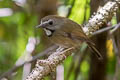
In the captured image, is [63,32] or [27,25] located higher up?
[27,25]

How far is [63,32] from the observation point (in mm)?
3613

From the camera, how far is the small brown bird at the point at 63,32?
3.41 m

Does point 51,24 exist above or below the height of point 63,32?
above

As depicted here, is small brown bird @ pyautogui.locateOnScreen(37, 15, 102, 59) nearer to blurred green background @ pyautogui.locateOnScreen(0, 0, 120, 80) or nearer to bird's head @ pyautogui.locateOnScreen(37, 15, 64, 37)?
bird's head @ pyautogui.locateOnScreen(37, 15, 64, 37)

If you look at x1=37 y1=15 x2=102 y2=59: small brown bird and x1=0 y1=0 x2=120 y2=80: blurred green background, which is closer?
x1=37 y1=15 x2=102 y2=59: small brown bird

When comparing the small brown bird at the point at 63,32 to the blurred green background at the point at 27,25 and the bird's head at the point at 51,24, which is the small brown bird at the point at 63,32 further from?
the blurred green background at the point at 27,25

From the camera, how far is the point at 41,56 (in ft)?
11.3

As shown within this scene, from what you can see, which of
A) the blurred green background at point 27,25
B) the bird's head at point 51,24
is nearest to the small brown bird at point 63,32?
the bird's head at point 51,24

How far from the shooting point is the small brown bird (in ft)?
11.2

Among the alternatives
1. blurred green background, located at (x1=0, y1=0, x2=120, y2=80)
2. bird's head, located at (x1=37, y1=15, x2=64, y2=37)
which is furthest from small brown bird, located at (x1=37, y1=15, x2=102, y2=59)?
blurred green background, located at (x1=0, y1=0, x2=120, y2=80)

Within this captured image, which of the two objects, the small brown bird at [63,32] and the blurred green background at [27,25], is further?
the blurred green background at [27,25]

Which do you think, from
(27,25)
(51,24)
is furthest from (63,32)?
(27,25)

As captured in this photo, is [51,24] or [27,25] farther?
[27,25]

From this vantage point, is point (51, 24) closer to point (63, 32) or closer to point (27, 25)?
point (63, 32)
